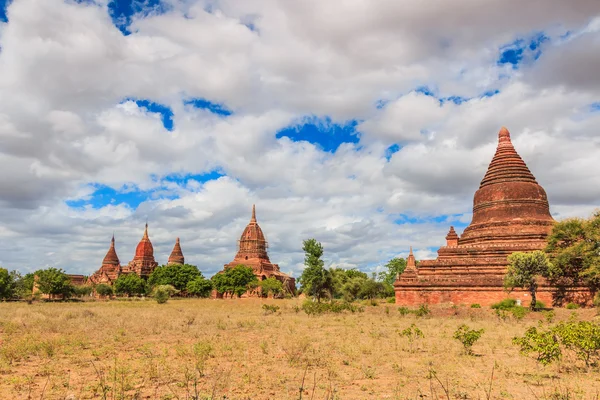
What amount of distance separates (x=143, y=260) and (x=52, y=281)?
35.8 m

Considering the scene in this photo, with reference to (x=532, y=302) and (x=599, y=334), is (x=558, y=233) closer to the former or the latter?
(x=532, y=302)

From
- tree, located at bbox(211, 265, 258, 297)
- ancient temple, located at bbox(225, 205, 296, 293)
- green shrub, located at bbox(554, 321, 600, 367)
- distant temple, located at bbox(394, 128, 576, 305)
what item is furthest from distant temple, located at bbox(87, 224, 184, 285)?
green shrub, located at bbox(554, 321, 600, 367)

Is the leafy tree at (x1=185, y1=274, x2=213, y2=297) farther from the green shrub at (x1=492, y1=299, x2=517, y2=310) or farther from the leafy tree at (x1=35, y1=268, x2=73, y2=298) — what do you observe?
the green shrub at (x1=492, y1=299, x2=517, y2=310)

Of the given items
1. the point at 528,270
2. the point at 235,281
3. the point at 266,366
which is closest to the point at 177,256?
the point at 235,281

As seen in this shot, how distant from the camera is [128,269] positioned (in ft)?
264

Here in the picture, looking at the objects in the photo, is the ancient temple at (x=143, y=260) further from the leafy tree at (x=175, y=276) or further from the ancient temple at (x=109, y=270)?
the leafy tree at (x=175, y=276)

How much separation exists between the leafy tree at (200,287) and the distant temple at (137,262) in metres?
17.1

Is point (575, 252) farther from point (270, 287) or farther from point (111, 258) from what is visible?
point (111, 258)

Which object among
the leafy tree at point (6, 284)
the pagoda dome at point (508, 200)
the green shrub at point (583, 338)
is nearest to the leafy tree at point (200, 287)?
the leafy tree at point (6, 284)

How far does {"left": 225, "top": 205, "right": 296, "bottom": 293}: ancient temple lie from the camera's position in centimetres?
6906

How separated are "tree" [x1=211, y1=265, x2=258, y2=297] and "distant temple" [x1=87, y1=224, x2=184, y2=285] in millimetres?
23426

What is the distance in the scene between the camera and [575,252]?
25.1m

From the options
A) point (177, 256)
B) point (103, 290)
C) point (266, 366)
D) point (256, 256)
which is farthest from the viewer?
point (177, 256)

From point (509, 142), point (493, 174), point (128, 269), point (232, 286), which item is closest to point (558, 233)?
point (493, 174)
